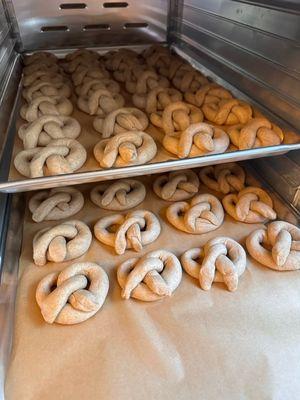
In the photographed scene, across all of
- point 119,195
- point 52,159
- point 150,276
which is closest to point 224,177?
point 119,195

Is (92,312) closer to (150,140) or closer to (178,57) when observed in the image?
(150,140)

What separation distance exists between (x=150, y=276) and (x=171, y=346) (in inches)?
7.7

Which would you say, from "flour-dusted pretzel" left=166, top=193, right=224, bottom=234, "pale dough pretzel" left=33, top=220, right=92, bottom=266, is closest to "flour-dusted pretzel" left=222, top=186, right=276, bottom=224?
"flour-dusted pretzel" left=166, top=193, right=224, bottom=234

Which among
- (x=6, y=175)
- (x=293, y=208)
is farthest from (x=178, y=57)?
(x=6, y=175)

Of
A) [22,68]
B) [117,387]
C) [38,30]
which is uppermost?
[38,30]

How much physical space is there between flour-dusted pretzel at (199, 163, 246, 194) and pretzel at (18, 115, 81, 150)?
0.59 metres

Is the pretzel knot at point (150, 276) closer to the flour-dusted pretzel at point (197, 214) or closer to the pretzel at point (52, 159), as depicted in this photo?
the flour-dusted pretzel at point (197, 214)

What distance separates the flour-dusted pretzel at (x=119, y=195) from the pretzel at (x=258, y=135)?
42cm

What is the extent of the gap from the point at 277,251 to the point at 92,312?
602 millimetres

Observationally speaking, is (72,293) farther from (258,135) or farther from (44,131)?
(258,135)

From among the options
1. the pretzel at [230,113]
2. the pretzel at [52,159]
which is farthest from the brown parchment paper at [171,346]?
the pretzel at [230,113]

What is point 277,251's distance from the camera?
0.99 meters

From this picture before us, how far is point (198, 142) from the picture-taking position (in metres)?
1.02

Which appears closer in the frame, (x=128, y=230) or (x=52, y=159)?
(x=52, y=159)
